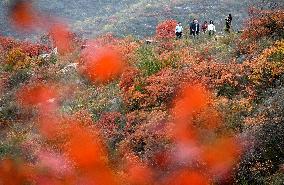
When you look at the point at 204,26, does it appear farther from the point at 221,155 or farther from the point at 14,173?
the point at 14,173

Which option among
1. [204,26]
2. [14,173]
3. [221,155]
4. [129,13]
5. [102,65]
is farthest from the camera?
[129,13]

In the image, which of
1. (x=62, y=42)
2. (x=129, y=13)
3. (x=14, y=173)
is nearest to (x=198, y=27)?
(x=62, y=42)

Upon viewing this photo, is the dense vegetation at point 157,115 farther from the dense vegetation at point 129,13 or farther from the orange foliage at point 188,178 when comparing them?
the dense vegetation at point 129,13

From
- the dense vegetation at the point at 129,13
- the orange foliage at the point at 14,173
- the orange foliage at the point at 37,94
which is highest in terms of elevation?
the orange foliage at the point at 14,173

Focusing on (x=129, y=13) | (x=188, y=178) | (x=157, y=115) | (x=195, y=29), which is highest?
(x=195, y=29)

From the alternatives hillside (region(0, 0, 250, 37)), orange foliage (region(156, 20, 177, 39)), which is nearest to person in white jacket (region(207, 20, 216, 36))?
orange foliage (region(156, 20, 177, 39))

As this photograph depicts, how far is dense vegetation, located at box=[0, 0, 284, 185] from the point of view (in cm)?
1573

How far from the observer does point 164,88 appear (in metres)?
21.3

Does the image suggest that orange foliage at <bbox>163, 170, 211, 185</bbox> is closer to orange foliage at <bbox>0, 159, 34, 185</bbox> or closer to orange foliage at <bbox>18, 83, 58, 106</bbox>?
orange foliage at <bbox>0, 159, 34, 185</bbox>

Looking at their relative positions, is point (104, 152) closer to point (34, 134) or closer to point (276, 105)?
point (34, 134)

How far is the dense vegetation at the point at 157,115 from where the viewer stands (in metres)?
15.7

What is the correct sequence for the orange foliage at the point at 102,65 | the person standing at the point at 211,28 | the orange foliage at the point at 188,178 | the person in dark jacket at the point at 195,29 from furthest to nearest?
the person in dark jacket at the point at 195,29 → the person standing at the point at 211,28 → the orange foliage at the point at 102,65 → the orange foliage at the point at 188,178

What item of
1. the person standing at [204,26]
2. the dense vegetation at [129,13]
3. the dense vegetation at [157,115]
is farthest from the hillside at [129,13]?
the dense vegetation at [157,115]

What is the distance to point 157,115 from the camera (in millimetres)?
19984
